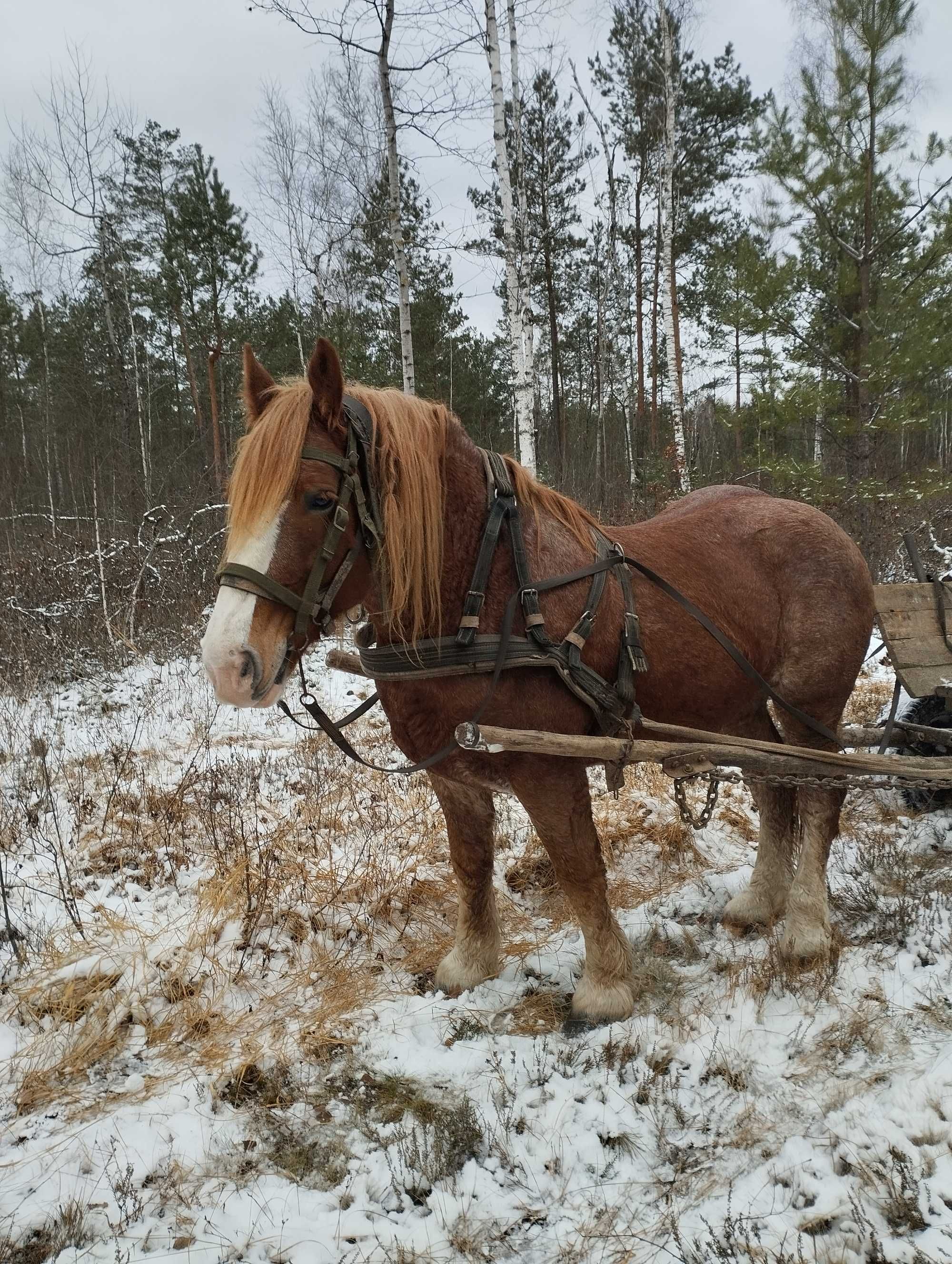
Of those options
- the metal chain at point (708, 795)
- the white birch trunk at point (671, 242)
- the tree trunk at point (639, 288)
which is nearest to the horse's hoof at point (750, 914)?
the metal chain at point (708, 795)

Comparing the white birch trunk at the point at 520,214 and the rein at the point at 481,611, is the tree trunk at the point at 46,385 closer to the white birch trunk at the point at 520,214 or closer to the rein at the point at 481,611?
the white birch trunk at the point at 520,214

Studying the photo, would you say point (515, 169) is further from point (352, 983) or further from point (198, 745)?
point (352, 983)

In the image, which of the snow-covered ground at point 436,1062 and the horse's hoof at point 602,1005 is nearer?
the snow-covered ground at point 436,1062

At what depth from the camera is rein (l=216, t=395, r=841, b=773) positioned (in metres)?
1.79

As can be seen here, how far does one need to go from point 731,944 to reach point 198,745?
153 inches

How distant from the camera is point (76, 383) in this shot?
20.1 meters

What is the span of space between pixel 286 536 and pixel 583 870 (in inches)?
57.3

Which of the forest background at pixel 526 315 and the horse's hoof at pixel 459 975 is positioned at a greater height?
the forest background at pixel 526 315

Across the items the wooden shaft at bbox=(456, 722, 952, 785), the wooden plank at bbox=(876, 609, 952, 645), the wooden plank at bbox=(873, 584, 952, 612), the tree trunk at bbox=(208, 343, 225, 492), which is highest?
the tree trunk at bbox=(208, 343, 225, 492)

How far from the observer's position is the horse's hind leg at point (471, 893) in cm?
253

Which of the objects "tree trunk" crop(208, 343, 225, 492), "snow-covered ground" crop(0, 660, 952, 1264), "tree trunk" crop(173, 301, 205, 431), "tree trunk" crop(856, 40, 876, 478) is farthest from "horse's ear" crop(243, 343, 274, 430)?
"tree trunk" crop(173, 301, 205, 431)

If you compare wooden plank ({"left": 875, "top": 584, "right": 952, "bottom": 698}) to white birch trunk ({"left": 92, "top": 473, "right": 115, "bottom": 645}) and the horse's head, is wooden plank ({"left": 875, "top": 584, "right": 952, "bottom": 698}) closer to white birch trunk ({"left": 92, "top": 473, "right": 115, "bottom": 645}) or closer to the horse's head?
the horse's head

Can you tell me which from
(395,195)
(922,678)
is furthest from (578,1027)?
(395,195)

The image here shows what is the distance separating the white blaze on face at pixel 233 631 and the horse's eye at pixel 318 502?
0.50 feet
